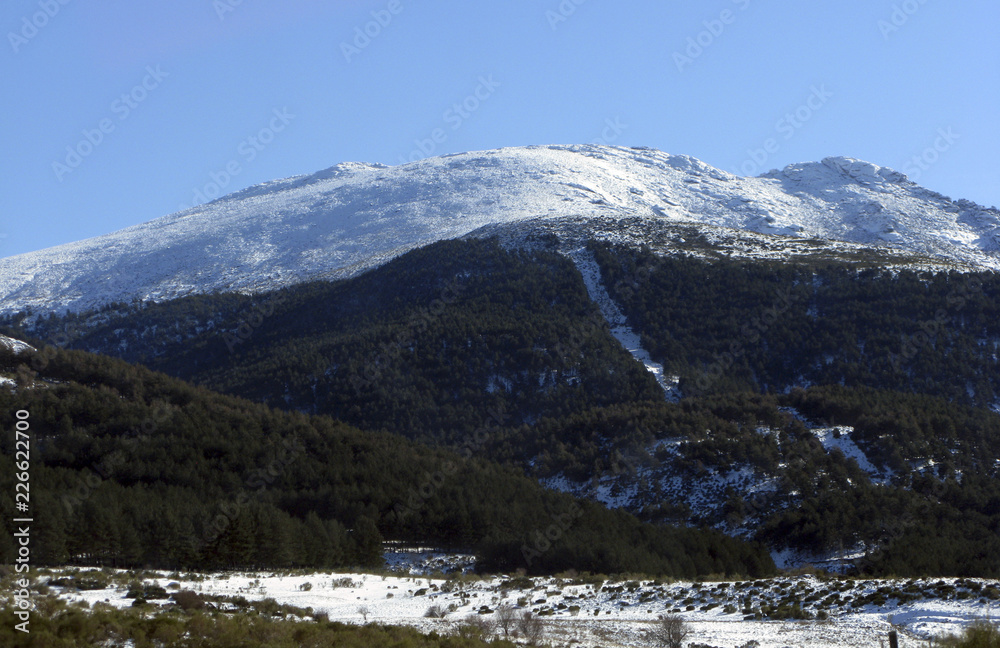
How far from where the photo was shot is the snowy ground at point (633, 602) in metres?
21.8

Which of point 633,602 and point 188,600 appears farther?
point 633,602

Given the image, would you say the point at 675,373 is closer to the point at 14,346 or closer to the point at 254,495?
the point at 254,495

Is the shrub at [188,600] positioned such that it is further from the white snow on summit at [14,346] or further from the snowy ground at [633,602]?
the white snow on summit at [14,346]

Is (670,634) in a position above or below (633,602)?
above

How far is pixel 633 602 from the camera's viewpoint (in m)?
27.8

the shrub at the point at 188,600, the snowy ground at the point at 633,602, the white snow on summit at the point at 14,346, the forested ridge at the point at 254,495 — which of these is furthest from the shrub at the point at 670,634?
the white snow on summit at the point at 14,346

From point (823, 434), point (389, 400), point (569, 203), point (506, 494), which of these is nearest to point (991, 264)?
point (569, 203)

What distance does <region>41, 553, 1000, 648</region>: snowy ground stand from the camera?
71.5ft

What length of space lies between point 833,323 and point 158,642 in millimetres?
101045

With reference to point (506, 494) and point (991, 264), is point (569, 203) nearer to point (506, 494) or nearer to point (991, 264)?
point (991, 264)

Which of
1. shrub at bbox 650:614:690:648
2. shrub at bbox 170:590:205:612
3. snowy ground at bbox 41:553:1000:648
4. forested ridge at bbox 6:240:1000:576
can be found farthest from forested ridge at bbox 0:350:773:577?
shrub at bbox 650:614:690:648

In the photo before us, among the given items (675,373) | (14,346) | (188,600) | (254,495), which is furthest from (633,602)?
(675,373)

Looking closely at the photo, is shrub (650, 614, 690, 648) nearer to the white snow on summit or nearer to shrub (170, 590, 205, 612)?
shrub (170, 590, 205, 612)

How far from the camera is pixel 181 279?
190 metres
